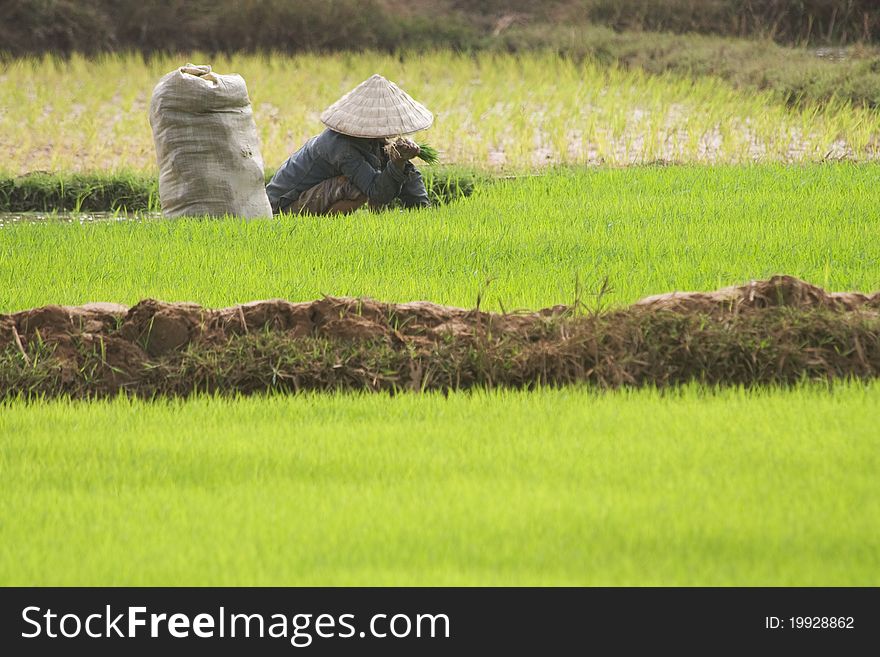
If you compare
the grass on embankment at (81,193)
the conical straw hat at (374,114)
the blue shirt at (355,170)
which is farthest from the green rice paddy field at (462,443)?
the grass on embankment at (81,193)

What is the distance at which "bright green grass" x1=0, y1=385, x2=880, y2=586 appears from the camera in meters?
2.82

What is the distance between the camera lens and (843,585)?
2662 mm

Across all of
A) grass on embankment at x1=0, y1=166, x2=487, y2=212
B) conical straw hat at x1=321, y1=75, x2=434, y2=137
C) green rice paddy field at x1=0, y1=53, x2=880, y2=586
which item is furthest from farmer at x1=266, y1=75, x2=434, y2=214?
grass on embankment at x1=0, y1=166, x2=487, y2=212

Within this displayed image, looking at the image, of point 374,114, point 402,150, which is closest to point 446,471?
point 402,150

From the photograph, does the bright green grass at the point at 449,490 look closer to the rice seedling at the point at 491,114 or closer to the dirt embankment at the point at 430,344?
the dirt embankment at the point at 430,344

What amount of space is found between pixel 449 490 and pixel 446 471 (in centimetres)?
20

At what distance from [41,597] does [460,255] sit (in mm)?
3832

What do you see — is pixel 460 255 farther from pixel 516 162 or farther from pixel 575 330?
pixel 516 162

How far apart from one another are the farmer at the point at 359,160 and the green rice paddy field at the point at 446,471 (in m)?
1.61

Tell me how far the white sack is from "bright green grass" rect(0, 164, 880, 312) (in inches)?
Answer: 14.9

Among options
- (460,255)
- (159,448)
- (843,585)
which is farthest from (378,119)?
(843,585)

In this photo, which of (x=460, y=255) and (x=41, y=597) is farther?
(x=460, y=255)

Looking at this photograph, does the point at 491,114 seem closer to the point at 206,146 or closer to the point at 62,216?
the point at 62,216

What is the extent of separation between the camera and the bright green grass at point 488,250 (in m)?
5.56
